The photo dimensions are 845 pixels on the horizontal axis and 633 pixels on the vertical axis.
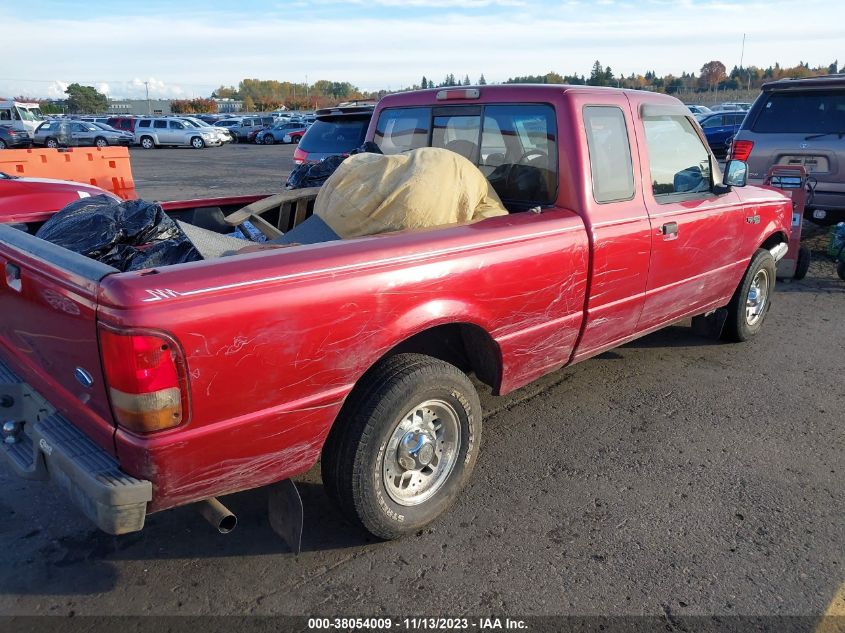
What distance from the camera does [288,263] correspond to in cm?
248

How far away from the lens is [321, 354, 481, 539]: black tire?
9.21ft

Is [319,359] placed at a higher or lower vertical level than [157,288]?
lower

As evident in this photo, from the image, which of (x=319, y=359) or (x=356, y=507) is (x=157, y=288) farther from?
(x=356, y=507)

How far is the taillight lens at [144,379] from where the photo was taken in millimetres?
2156

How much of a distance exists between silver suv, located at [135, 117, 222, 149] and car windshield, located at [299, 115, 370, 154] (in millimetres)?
30288

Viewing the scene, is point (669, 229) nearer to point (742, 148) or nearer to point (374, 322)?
point (374, 322)

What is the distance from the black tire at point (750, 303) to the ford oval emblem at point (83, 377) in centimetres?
473

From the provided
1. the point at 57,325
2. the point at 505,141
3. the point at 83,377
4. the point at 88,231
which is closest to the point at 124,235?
the point at 88,231

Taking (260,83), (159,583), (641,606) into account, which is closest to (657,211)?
(641,606)

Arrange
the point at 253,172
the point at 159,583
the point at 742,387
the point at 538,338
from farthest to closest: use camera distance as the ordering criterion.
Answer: the point at 253,172, the point at 742,387, the point at 538,338, the point at 159,583

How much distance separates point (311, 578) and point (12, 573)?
50.2 inches

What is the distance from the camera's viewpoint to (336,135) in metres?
9.69

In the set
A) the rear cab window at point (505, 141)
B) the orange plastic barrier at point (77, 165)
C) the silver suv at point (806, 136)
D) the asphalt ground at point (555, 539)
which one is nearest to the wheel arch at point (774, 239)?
the asphalt ground at point (555, 539)

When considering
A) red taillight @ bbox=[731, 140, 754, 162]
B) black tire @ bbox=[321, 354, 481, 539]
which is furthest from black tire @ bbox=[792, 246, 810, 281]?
black tire @ bbox=[321, 354, 481, 539]
